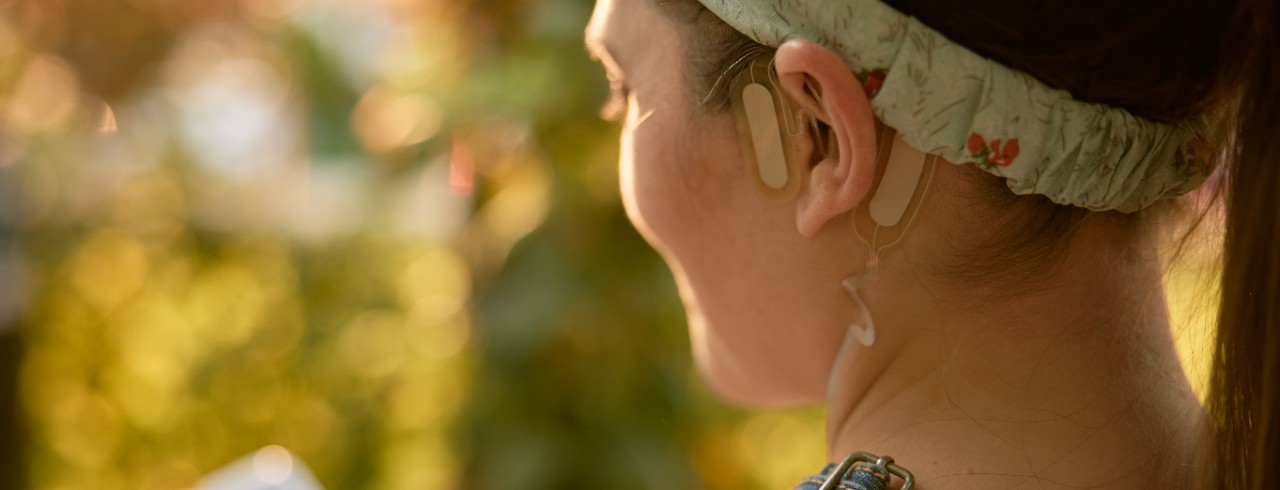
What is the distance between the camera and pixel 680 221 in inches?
32.0

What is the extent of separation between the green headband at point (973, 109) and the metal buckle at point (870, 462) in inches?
7.5

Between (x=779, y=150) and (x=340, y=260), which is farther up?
(x=779, y=150)

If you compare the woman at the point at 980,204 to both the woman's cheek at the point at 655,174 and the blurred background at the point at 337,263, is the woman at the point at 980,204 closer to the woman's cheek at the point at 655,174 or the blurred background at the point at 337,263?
the woman's cheek at the point at 655,174

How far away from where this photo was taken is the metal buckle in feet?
2.17

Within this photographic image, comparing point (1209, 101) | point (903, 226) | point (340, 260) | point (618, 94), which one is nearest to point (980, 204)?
point (903, 226)

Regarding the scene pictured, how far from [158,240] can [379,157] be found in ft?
3.14

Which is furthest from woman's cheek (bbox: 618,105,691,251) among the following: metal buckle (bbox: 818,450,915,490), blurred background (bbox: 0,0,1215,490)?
blurred background (bbox: 0,0,1215,490)

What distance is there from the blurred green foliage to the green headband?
107 centimetres

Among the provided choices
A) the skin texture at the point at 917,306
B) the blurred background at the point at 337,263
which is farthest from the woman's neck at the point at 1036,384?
the blurred background at the point at 337,263

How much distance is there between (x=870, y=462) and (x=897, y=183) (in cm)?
18

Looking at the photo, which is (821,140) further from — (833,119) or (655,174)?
(655,174)

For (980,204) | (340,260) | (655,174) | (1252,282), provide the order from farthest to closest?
(340,260)
(655,174)
(980,204)
(1252,282)

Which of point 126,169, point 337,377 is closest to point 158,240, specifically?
point 126,169

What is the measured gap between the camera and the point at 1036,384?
2.27ft
